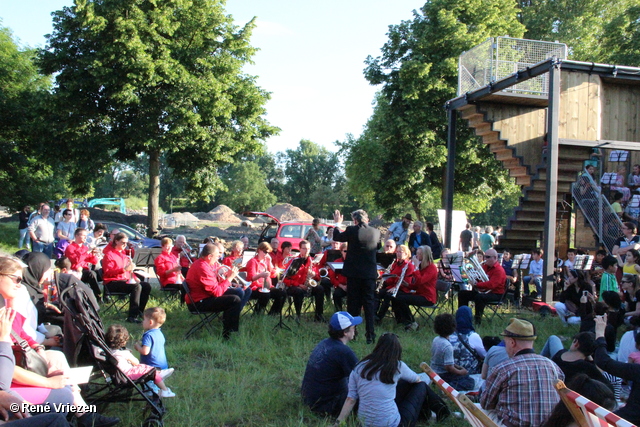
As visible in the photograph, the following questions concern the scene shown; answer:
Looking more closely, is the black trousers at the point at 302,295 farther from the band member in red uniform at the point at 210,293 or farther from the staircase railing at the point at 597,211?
the staircase railing at the point at 597,211

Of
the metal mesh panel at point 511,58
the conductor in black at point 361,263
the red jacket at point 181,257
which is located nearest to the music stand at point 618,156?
the metal mesh panel at point 511,58

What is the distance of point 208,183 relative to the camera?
22219 mm

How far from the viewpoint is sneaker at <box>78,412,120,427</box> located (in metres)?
4.06

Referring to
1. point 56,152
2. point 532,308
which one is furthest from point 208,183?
point 532,308

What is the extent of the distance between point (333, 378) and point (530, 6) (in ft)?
102

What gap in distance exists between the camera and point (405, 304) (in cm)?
865

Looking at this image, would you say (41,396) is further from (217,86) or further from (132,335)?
(217,86)

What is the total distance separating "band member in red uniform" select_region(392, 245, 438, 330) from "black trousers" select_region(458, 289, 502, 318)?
27.1 inches

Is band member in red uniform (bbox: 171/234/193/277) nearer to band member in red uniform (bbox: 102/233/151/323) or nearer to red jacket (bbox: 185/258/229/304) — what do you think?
band member in red uniform (bbox: 102/233/151/323)

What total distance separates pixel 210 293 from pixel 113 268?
84.3 inches

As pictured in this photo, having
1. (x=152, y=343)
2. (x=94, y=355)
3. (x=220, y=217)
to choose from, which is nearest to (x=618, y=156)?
(x=152, y=343)

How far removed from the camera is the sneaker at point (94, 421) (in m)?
4.06

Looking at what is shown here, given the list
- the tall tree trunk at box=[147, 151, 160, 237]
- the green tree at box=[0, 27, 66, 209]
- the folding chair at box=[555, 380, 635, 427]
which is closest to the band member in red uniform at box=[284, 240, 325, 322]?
the folding chair at box=[555, 380, 635, 427]

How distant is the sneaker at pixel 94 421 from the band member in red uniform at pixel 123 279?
4234 mm
